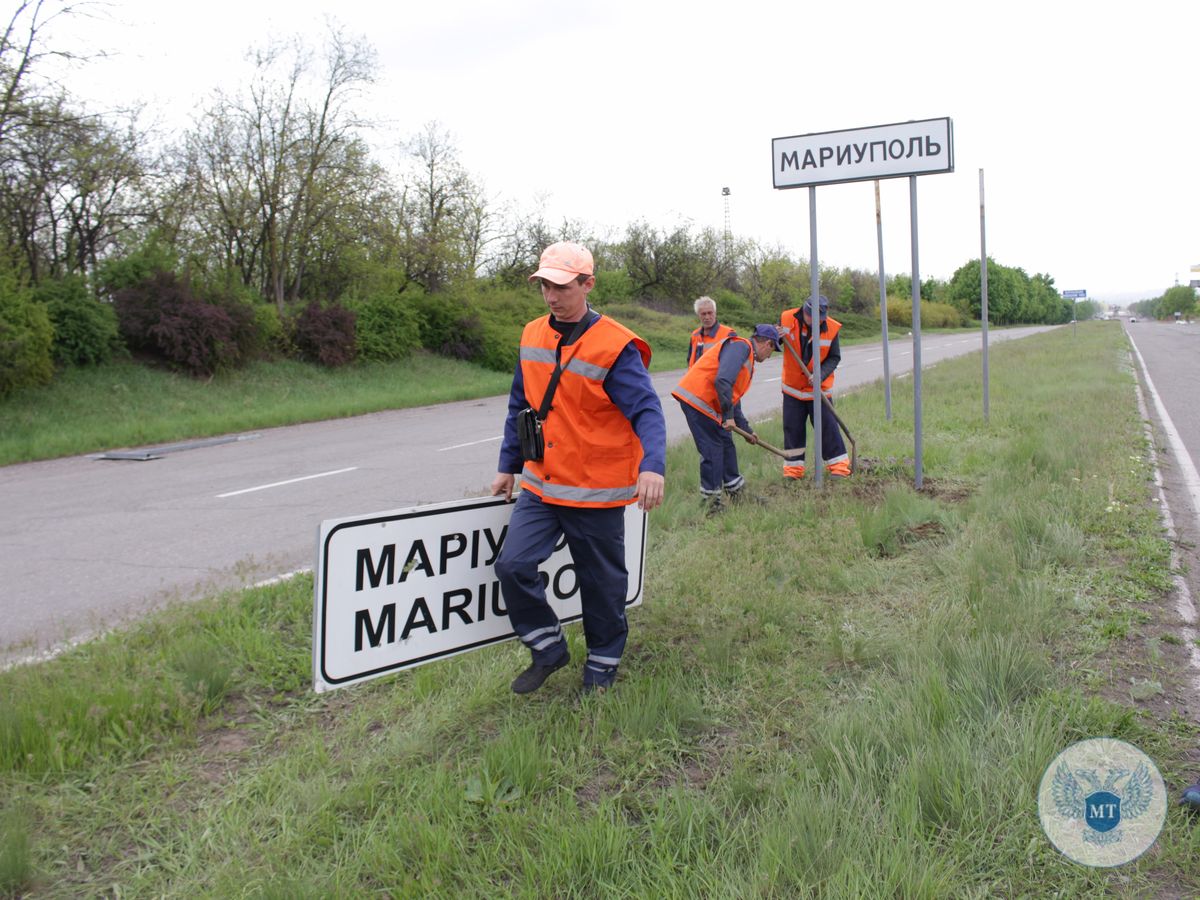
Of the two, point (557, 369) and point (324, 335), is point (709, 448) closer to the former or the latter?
point (557, 369)

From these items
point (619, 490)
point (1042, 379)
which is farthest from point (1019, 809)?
point (1042, 379)

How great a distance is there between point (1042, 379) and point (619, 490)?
16876 millimetres

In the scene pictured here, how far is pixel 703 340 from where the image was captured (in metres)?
8.45

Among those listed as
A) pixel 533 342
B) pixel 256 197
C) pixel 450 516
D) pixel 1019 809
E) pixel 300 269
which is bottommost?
pixel 1019 809

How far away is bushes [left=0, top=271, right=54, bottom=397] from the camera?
50.5ft

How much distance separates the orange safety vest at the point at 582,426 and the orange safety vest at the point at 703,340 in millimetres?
4128

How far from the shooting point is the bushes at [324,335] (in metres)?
23.5

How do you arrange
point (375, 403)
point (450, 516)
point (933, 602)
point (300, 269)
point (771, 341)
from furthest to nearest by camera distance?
point (300, 269) < point (375, 403) < point (771, 341) < point (933, 602) < point (450, 516)

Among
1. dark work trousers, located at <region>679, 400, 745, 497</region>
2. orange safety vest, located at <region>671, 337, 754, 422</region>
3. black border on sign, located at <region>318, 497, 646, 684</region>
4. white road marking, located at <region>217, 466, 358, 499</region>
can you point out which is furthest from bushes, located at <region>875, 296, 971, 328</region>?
black border on sign, located at <region>318, 497, 646, 684</region>

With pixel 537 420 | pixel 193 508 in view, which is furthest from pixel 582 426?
pixel 193 508

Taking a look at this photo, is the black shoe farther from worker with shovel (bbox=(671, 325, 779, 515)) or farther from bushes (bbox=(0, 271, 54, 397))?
bushes (bbox=(0, 271, 54, 397))

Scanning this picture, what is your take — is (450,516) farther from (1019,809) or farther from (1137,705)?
(1137,705)

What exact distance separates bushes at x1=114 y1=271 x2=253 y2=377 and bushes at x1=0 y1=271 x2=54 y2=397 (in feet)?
9.02

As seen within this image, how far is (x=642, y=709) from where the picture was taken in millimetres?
3508
